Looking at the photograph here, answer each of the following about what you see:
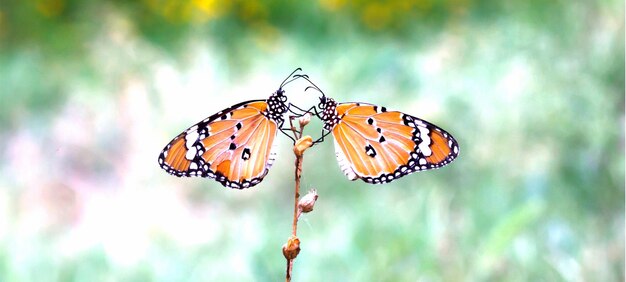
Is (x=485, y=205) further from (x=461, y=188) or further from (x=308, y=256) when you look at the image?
(x=308, y=256)

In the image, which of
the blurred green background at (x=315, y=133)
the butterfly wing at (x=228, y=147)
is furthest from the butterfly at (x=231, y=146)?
the blurred green background at (x=315, y=133)

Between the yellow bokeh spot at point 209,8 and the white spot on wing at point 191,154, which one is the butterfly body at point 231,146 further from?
the yellow bokeh spot at point 209,8

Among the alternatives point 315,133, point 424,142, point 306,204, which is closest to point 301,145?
point 306,204

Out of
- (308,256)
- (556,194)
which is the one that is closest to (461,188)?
(556,194)

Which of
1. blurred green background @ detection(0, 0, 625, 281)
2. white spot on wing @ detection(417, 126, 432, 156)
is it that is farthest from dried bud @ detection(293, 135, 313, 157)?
blurred green background @ detection(0, 0, 625, 281)

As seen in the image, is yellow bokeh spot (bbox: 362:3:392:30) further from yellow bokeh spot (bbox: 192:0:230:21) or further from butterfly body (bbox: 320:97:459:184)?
butterfly body (bbox: 320:97:459:184)
